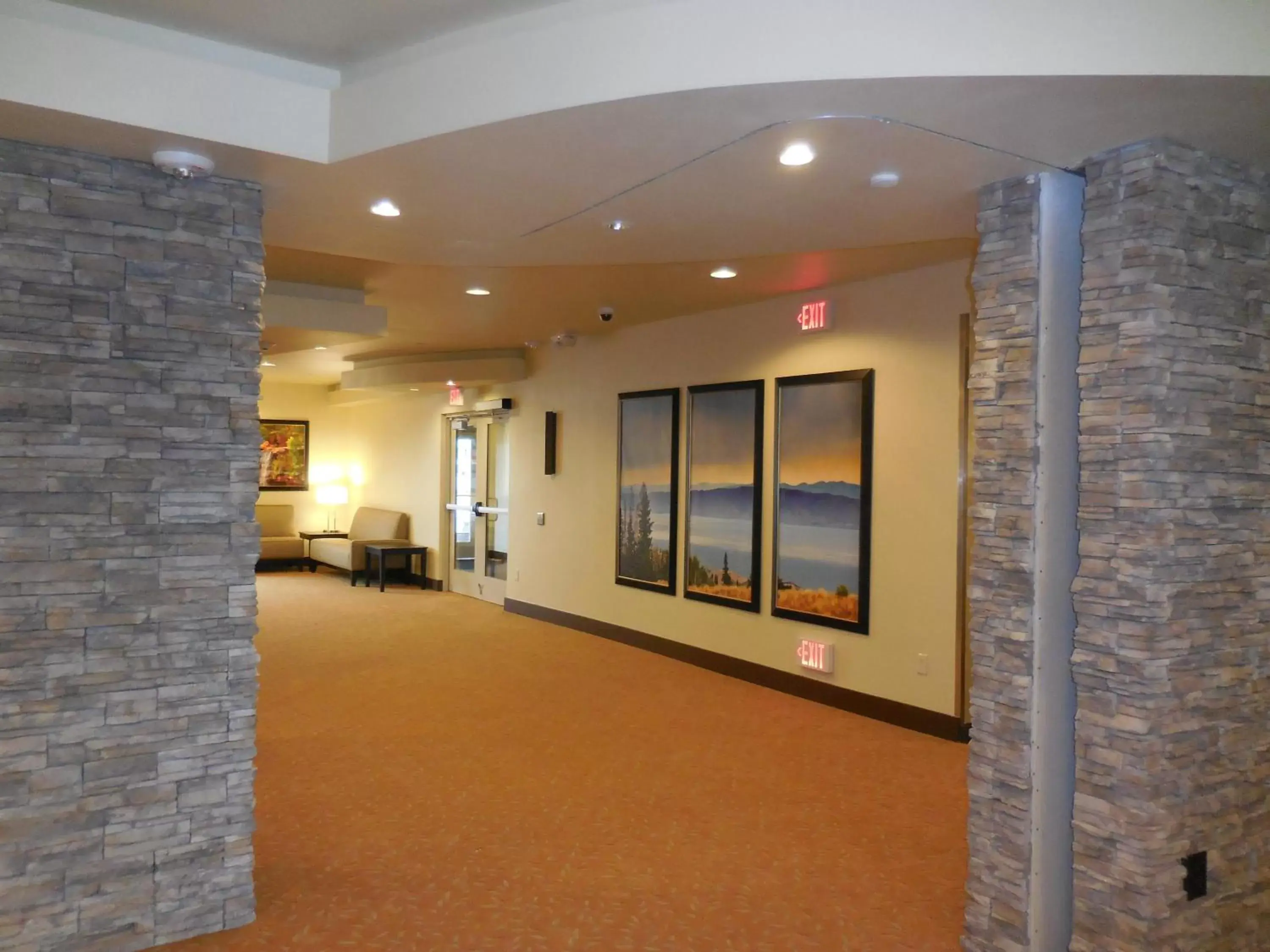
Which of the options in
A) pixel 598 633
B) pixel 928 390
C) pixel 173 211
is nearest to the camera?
pixel 173 211

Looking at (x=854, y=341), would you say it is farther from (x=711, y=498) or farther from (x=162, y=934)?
(x=162, y=934)

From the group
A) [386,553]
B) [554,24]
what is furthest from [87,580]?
[386,553]

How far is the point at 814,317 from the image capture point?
21.4 ft

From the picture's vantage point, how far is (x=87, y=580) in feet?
10.0

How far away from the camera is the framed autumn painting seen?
561 inches

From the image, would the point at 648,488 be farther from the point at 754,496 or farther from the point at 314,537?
the point at 314,537

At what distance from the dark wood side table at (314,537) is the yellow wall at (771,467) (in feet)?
9.99

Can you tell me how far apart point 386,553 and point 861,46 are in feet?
34.8

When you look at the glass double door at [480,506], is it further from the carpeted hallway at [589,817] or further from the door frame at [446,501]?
the carpeted hallway at [589,817]

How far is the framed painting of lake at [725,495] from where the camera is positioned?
23.0ft

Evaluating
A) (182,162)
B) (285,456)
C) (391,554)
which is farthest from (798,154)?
(285,456)

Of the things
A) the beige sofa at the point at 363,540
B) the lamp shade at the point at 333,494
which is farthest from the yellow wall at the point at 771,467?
the lamp shade at the point at 333,494

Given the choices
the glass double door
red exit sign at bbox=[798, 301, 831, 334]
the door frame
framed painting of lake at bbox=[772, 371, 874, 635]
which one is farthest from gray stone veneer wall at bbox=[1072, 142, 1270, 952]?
the door frame

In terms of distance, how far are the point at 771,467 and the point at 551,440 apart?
333 centimetres
